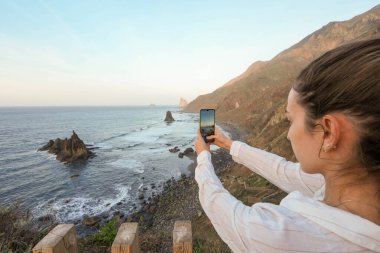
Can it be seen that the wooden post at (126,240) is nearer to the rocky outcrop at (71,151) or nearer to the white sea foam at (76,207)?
the white sea foam at (76,207)

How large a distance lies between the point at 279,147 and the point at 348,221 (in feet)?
52.7

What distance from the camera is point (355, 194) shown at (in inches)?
38.9

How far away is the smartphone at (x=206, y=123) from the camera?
2.30 metres

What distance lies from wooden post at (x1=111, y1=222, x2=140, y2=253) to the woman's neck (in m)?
1.16

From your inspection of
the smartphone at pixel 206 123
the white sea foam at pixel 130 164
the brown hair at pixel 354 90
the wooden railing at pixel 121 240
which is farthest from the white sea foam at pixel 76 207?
the brown hair at pixel 354 90

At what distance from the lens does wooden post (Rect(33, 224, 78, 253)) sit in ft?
5.15

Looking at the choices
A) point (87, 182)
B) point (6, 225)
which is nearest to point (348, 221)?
point (6, 225)

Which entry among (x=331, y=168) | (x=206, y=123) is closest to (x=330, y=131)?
(x=331, y=168)

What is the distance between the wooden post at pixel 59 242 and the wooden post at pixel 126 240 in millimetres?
320

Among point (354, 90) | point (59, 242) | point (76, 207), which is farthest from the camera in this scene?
point (76, 207)

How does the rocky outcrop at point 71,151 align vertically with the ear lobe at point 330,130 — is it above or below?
below

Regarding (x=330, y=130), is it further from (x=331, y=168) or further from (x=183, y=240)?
(x=183, y=240)

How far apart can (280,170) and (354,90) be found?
86 cm

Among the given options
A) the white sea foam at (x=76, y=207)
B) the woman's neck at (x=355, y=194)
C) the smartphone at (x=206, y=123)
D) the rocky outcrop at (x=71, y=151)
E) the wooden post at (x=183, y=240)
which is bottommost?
the white sea foam at (x=76, y=207)
